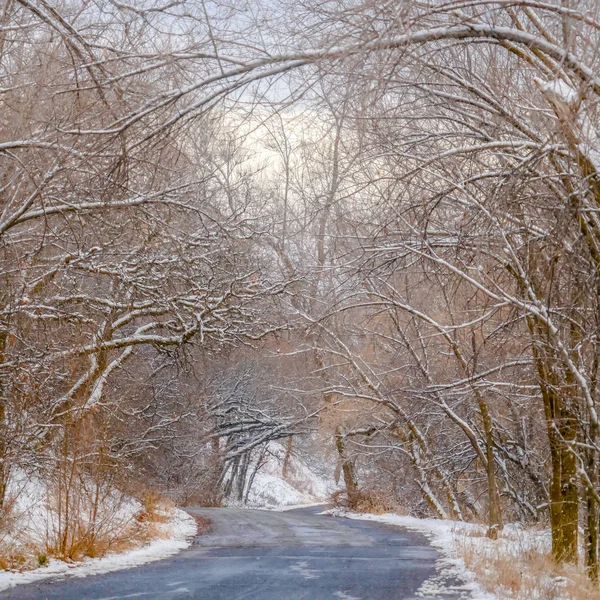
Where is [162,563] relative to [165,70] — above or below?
below

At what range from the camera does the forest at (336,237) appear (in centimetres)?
490

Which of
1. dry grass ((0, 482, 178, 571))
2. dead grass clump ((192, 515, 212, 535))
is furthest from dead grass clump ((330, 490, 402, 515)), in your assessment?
dry grass ((0, 482, 178, 571))

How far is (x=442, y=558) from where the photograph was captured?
11438 mm

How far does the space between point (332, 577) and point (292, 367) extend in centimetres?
2146

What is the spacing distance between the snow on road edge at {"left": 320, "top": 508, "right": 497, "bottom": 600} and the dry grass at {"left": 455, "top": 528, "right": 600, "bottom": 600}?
0.12 metres

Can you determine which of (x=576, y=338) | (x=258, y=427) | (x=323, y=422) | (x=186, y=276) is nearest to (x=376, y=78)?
(x=576, y=338)

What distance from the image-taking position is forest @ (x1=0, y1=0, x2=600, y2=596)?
490cm

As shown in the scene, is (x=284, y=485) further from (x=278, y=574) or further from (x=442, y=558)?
(x=278, y=574)

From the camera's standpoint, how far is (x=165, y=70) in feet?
17.0

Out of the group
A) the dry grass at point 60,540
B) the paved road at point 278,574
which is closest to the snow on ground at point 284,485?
the paved road at point 278,574

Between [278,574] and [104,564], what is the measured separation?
7.48 feet

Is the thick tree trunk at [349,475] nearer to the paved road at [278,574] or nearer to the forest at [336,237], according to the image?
the forest at [336,237]

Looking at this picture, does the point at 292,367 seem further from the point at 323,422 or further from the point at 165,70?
the point at 165,70

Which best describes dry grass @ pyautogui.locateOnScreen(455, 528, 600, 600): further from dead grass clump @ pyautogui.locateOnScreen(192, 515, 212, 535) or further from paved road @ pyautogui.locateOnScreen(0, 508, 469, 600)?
dead grass clump @ pyautogui.locateOnScreen(192, 515, 212, 535)
